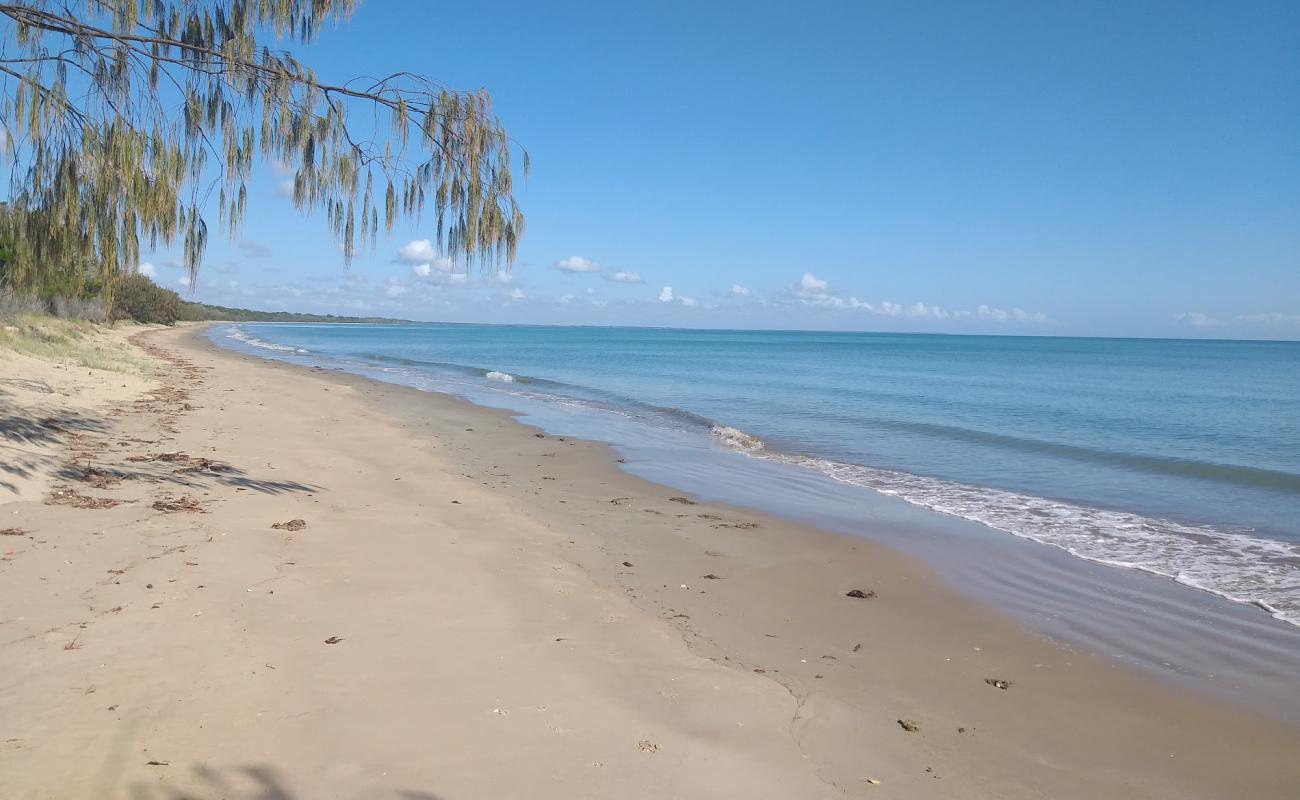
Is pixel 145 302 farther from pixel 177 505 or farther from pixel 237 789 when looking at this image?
pixel 237 789

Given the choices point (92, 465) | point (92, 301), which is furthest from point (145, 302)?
point (92, 465)

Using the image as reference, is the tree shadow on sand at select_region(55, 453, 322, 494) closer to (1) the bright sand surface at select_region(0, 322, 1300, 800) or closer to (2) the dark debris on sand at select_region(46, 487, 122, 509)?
(1) the bright sand surface at select_region(0, 322, 1300, 800)

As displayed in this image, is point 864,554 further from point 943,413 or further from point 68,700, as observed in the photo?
point 943,413

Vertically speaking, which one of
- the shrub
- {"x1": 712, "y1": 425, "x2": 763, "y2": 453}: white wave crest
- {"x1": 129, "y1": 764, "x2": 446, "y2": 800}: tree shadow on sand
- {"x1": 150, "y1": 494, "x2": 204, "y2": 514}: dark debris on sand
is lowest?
{"x1": 712, "y1": 425, "x2": 763, "y2": 453}: white wave crest

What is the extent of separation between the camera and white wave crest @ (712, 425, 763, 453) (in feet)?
55.2

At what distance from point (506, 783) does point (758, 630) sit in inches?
112

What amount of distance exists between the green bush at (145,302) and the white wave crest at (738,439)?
48849 mm

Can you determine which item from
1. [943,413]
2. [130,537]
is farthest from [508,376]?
[130,537]

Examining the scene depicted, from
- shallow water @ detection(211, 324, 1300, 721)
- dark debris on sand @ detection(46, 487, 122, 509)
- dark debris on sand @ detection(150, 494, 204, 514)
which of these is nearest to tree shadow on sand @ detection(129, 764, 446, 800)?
dark debris on sand @ detection(150, 494, 204, 514)

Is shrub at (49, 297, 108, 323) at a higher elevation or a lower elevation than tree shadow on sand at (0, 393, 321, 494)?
higher

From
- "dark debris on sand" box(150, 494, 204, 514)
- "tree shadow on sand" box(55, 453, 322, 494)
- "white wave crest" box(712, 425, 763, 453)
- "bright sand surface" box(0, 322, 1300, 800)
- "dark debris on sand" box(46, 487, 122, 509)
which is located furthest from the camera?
"white wave crest" box(712, 425, 763, 453)

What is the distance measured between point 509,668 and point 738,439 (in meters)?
13.3

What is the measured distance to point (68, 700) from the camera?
12.7 feet

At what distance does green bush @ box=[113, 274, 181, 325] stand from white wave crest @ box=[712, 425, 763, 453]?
4885cm
